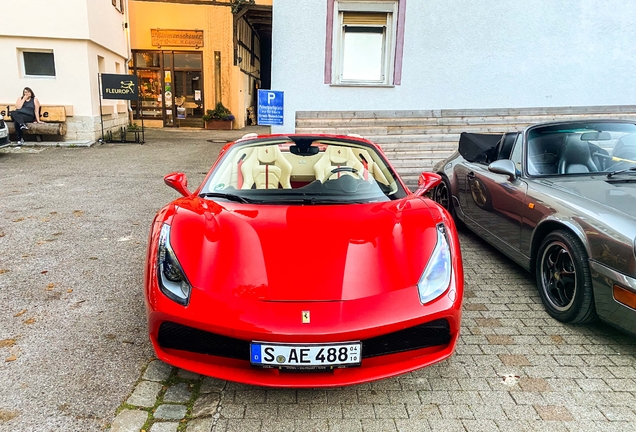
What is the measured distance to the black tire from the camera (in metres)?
2.90

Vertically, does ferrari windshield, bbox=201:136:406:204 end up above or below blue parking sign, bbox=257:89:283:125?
below

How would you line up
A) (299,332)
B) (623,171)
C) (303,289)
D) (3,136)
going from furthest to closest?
(3,136) < (623,171) < (303,289) < (299,332)

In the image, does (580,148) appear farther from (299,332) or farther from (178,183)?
(178,183)

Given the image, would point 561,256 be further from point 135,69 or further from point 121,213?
point 135,69

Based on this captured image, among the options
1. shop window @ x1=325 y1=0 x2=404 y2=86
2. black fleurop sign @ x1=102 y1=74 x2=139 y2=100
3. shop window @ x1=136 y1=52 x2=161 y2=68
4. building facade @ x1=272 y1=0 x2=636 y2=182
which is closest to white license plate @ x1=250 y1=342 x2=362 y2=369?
building facade @ x1=272 y1=0 x2=636 y2=182

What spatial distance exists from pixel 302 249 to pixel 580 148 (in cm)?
298

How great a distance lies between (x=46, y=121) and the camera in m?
12.9

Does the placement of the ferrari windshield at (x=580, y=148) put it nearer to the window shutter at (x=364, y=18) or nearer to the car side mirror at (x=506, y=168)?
the car side mirror at (x=506, y=168)

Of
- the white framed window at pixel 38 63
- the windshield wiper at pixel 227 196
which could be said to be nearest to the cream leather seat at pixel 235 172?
the windshield wiper at pixel 227 196

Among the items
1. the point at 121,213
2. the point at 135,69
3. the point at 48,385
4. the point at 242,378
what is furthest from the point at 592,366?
the point at 135,69

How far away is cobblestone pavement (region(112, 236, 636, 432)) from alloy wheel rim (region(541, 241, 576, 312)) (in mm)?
284

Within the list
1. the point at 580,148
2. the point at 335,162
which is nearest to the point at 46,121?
the point at 335,162

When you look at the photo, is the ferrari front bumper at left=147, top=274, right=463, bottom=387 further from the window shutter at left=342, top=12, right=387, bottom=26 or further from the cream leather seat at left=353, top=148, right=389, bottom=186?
the window shutter at left=342, top=12, right=387, bottom=26

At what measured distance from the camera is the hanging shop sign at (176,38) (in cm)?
2016
